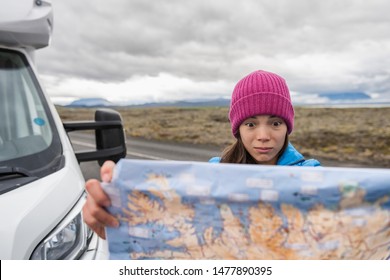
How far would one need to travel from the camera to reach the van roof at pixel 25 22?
2.11 metres

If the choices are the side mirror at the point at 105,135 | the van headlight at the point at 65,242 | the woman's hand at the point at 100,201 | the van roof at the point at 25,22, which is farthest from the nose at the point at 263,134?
the van roof at the point at 25,22

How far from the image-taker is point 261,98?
1.68 metres

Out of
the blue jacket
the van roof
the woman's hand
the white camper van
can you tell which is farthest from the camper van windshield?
the blue jacket

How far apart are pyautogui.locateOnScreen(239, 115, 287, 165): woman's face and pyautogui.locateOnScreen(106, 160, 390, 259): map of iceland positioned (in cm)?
61

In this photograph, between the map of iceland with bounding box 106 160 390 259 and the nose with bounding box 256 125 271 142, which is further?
the nose with bounding box 256 125 271 142

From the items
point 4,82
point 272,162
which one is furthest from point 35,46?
Result: point 272,162

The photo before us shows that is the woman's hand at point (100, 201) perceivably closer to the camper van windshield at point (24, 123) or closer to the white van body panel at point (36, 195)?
the white van body panel at point (36, 195)

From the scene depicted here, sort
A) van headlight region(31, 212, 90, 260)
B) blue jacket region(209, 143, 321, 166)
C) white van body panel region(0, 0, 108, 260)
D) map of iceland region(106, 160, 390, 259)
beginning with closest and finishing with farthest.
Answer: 1. map of iceland region(106, 160, 390, 259)
2. white van body panel region(0, 0, 108, 260)
3. van headlight region(31, 212, 90, 260)
4. blue jacket region(209, 143, 321, 166)

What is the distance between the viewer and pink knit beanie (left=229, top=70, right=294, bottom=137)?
1.65 m

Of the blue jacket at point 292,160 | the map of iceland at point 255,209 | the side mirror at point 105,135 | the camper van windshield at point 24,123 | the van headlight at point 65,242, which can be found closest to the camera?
the map of iceland at point 255,209

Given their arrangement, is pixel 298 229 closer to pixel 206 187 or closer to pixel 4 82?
pixel 206 187

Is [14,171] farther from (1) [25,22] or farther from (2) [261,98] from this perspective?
(2) [261,98]

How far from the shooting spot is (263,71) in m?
1.85

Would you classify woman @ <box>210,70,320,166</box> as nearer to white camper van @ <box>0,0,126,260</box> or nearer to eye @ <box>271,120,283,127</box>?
eye @ <box>271,120,283,127</box>
